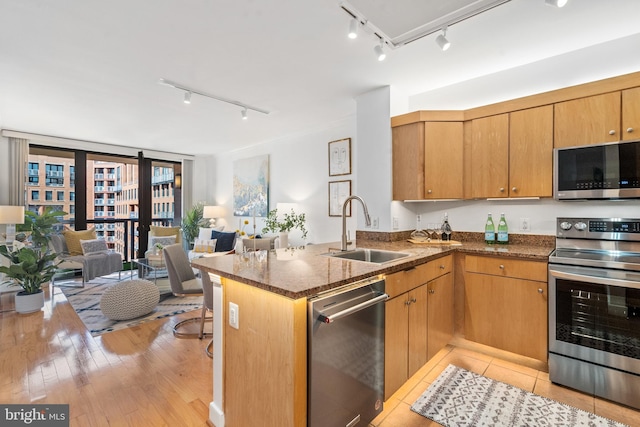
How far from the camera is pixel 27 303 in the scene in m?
3.53

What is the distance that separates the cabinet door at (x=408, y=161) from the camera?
2.91 metres

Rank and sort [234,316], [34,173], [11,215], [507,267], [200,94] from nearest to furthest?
[234,316]
[507,267]
[200,94]
[11,215]
[34,173]

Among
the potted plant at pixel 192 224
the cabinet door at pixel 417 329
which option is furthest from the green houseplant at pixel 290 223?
the cabinet door at pixel 417 329

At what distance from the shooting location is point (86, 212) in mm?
5680

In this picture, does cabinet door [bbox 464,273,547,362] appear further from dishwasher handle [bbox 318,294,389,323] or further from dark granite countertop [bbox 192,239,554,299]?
dishwasher handle [bbox 318,294,389,323]

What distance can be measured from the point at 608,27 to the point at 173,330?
4.43m

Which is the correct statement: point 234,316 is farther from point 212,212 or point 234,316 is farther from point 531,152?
point 212,212

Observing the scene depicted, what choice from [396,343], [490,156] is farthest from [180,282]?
[490,156]

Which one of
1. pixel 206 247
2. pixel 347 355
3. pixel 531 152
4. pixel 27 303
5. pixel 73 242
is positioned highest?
pixel 531 152

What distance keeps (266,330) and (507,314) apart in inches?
77.4

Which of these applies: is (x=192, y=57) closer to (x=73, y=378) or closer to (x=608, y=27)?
(x=73, y=378)

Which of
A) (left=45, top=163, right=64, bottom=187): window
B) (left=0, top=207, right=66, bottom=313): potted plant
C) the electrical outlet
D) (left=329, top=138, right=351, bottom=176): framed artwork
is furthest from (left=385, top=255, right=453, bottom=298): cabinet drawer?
(left=45, top=163, right=64, bottom=187): window

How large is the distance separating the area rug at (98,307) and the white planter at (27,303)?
0.35 metres

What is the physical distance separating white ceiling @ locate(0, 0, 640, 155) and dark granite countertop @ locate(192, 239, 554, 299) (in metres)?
1.59
